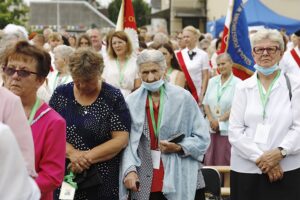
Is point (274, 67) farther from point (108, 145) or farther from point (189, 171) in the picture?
point (108, 145)

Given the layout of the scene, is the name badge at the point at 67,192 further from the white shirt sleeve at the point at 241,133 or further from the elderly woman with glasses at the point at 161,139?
the white shirt sleeve at the point at 241,133

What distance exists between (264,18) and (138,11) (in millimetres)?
67845

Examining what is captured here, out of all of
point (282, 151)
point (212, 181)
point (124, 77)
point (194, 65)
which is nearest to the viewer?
point (282, 151)

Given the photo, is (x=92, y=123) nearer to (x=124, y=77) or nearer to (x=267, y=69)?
(x=267, y=69)

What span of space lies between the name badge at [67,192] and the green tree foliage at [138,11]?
79.1m

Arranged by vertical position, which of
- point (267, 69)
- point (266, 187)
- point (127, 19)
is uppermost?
point (127, 19)

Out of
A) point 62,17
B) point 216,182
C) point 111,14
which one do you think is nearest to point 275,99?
point 216,182

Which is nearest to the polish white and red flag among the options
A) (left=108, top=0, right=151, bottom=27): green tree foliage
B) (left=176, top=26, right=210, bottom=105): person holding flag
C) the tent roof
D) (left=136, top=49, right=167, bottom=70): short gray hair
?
(left=176, top=26, right=210, bottom=105): person holding flag

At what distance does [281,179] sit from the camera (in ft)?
20.2

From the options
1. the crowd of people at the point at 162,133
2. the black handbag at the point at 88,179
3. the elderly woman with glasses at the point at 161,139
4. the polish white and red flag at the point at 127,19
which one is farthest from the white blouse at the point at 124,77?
the black handbag at the point at 88,179

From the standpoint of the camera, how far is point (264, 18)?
21.1m

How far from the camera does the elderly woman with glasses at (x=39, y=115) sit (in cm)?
439

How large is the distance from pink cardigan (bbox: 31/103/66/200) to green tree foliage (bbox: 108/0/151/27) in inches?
3155

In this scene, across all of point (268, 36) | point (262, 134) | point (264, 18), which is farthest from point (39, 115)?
point (264, 18)
